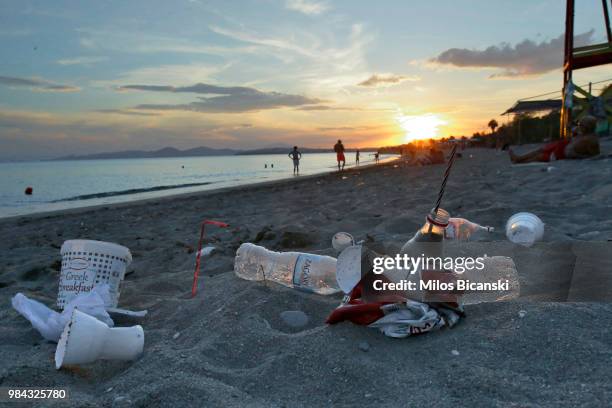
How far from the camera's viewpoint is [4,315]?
9.33 ft

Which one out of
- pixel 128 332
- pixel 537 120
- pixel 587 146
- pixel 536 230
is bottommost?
pixel 128 332

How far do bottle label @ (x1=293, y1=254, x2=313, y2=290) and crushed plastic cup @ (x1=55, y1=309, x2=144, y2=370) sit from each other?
1.13m

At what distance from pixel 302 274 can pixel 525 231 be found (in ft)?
6.06

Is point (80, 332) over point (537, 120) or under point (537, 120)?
under

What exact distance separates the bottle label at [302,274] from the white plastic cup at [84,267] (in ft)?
3.80

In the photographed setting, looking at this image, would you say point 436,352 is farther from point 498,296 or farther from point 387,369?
point 498,296

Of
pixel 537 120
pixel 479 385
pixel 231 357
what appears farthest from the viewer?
pixel 537 120

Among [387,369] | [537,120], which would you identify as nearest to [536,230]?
[387,369]

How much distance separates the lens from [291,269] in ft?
10.8

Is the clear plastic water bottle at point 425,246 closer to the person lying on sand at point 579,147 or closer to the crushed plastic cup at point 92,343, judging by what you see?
the crushed plastic cup at point 92,343

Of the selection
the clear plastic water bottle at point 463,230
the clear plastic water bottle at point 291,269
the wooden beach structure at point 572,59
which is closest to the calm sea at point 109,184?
the clear plastic water bottle at point 291,269

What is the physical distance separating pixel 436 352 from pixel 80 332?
1.61m

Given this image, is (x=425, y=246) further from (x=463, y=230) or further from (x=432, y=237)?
(x=463, y=230)

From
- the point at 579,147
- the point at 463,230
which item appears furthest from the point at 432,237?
the point at 579,147
